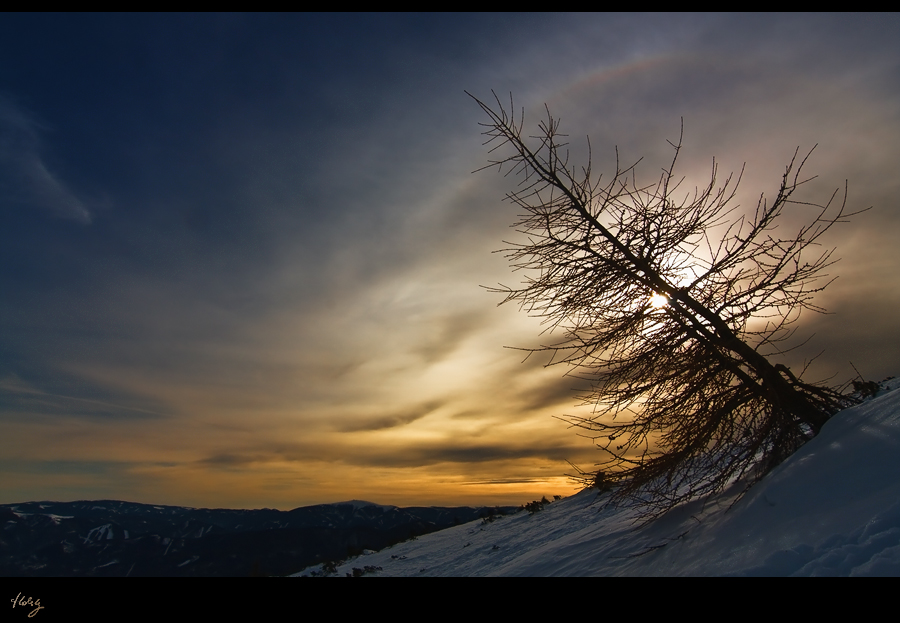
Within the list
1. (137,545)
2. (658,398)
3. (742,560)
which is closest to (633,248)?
(658,398)

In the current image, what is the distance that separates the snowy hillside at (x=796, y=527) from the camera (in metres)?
3.08

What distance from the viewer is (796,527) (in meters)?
3.57

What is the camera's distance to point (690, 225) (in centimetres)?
553

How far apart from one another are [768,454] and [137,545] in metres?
238

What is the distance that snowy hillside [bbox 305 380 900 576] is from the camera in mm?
3077

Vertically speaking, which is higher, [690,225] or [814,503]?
[690,225]
